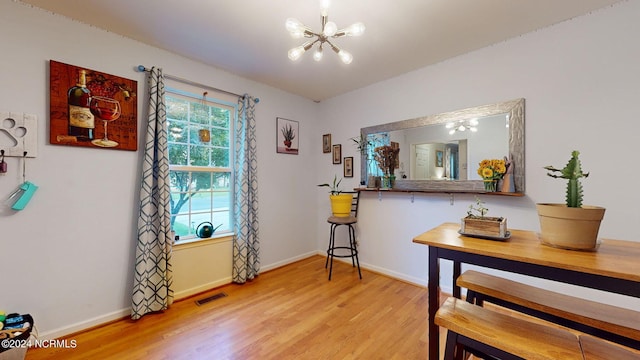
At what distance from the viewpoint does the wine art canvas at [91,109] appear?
1.84 m

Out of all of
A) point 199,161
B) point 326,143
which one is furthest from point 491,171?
point 199,161

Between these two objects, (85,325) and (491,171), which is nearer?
(85,325)

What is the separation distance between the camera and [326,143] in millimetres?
3680

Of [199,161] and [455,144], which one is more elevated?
[455,144]

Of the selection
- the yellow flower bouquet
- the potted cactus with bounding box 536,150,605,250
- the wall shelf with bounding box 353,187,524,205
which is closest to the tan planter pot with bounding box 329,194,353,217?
the wall shelf with bounding box 353,187,524,205

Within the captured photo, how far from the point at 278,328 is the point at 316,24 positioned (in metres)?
2.40

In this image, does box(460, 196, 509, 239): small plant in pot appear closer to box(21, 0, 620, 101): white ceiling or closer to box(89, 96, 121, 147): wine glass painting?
box(21, 0, 620, 101): white ceiling

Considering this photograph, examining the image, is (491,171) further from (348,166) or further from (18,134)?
(18,134)

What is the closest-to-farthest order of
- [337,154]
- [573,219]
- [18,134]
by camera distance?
1. [573,219]
2. [18,134]
3. [337,154]

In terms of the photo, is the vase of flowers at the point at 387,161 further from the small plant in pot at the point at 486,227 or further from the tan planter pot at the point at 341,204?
the small plant in pot at the point at 486,227

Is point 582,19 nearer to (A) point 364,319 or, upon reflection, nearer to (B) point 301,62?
(B) point 301,62

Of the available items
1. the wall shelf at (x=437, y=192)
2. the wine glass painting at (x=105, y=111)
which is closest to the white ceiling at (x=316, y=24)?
the wine glass painting at (x=105, y=111)

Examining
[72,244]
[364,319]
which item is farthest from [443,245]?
[72,244]

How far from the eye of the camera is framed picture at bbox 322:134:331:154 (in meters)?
3.65
